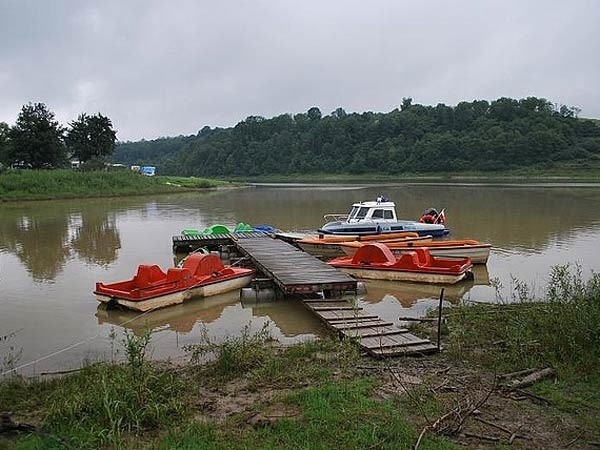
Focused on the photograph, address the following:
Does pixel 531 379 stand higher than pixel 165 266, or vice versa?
pixel 531 379

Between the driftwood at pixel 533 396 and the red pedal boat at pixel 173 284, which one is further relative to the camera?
the red pedal boat at pixel 173 284

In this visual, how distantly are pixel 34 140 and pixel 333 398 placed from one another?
59516 millimetres

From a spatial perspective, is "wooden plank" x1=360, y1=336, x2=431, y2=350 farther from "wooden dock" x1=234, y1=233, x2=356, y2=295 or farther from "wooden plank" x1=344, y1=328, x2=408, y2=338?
→ "wooden dock" x1=234, y1=233, x2=356, y2=295

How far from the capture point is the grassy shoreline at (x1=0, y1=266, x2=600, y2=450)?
16.9 ft

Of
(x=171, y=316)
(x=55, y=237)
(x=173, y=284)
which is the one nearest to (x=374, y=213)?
(x=173, y=284)

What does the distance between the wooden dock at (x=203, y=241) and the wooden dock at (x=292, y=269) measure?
178cm

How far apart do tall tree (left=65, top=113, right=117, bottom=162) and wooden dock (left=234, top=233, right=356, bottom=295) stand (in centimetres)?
5451

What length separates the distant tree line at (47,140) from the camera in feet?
189

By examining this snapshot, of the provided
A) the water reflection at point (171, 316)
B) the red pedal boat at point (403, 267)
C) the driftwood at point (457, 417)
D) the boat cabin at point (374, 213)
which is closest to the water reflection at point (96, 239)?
the water reflection at point (171, 316)

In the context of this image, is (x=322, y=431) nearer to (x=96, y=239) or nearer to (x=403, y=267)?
(x=403, y=267)

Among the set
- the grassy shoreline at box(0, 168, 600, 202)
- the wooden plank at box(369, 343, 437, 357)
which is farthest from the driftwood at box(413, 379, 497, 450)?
the grassy shoreline at box(0, 168, 600, 202)

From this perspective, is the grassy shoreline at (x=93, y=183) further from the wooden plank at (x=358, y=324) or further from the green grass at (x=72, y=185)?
the wooden plank at (x=358, y=324)

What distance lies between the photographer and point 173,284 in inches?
500

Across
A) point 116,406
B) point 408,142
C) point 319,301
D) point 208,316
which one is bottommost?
point 208,316
